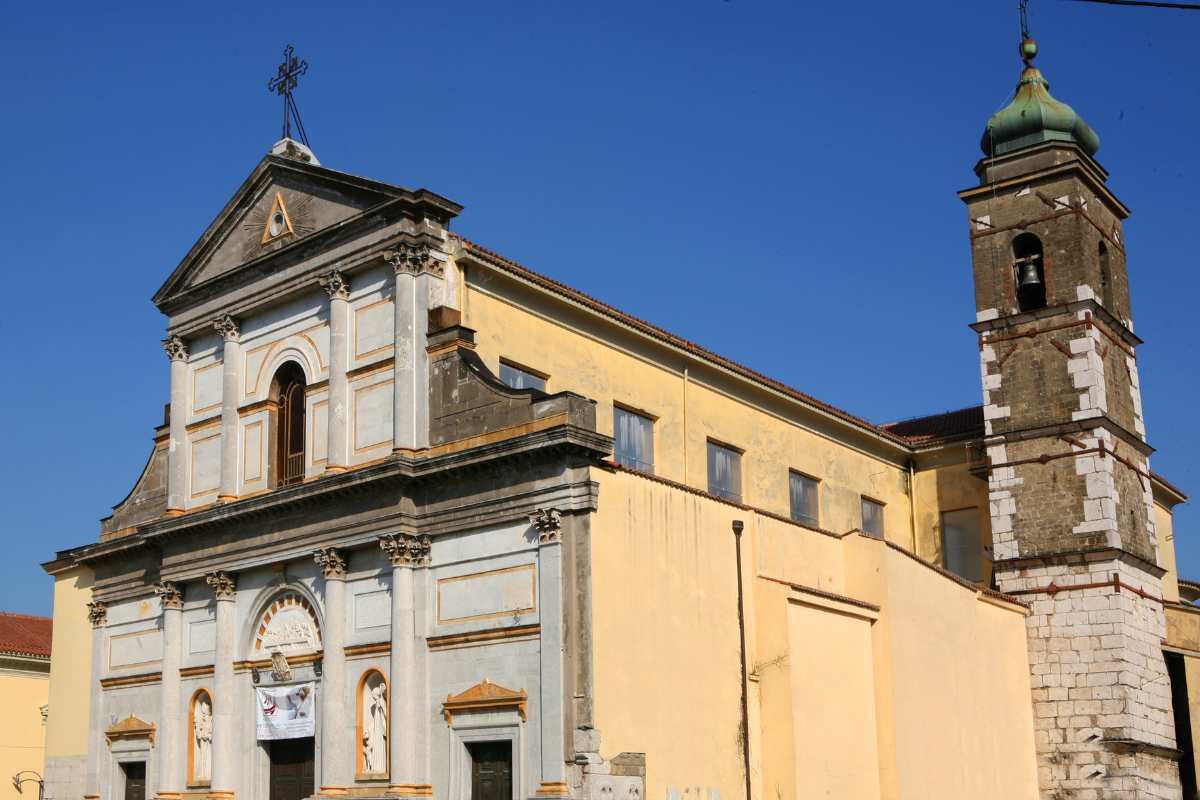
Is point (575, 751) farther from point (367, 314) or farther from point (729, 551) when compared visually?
point (367, 314)

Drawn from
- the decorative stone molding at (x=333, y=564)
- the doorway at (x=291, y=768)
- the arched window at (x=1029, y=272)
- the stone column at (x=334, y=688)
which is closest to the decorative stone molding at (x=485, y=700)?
the stone column at (x=334, y=688)

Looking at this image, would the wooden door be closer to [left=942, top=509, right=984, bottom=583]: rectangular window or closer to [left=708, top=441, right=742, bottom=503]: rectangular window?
[left=708, top=441, right=742, bottom=503]: rectangular window

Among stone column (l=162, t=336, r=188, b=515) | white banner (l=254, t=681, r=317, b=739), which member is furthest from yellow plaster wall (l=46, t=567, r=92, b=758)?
white banner (l=254, t=681, r=317, b=739)

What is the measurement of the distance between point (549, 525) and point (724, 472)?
8.81 m

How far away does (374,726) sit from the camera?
22.6 metres

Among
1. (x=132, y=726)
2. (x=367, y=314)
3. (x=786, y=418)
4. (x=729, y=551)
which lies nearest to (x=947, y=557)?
(x=786, y=418)

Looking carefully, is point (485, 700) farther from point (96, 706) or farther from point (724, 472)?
point (96, 706)

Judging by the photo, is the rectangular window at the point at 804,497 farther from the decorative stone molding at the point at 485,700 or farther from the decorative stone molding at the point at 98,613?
the decorative stone molding at the point at 98,613

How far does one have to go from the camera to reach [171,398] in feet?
92.1

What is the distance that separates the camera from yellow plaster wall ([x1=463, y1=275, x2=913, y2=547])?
24.5 metres

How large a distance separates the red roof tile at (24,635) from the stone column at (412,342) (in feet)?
78.0

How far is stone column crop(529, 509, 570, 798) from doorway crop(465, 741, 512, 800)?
2.92 feet

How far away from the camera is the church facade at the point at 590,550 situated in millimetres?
21250

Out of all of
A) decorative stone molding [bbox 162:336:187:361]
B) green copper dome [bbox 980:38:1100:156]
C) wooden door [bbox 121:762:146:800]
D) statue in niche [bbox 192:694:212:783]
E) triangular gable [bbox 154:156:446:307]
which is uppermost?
green copper dome [bbox 980:38:1100:156]
